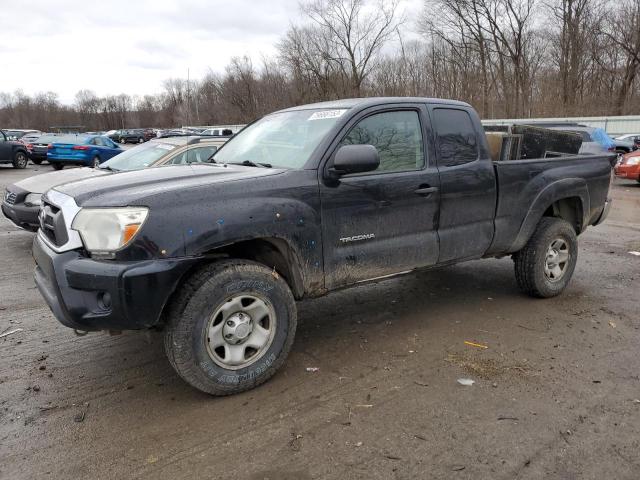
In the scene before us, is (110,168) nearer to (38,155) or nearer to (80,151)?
(80,151)

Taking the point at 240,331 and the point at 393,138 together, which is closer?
the point at 240,331

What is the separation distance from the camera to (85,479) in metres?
2.57

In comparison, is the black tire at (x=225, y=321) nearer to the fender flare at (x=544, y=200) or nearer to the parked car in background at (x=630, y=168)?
the fender flare at (x=544, y=200)

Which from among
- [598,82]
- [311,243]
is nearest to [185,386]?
[311,243]

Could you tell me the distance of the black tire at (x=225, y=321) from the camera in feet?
10.2

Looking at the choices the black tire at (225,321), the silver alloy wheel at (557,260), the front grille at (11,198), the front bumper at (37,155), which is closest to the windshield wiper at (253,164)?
the black tire at (225,321)

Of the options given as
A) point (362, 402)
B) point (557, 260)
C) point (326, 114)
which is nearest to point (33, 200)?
point (326, 114)

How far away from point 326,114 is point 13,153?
70.9ft

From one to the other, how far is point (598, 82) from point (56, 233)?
152 feet

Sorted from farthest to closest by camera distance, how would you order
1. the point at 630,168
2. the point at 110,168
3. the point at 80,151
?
the point at 80,151 < the point at 630,168 < the point at 110,168

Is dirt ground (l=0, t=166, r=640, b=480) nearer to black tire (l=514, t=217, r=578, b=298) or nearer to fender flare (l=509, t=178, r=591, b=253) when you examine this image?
black tire (l=514, t=217, r=578, b=298)

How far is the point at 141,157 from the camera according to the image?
307 inches

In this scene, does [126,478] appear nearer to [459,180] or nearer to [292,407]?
[292,407]

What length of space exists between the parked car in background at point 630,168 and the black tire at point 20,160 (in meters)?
23.0
